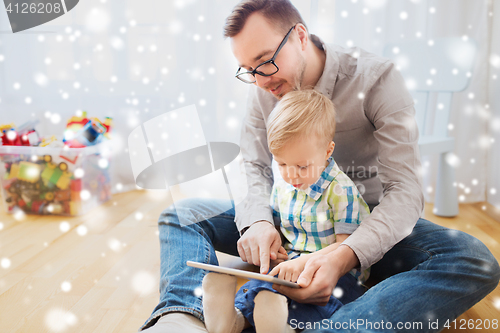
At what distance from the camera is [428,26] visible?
1725 mm

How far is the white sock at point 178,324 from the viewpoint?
2.22ft

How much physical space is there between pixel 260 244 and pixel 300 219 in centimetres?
11

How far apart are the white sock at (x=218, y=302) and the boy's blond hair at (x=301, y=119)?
0.97 feet

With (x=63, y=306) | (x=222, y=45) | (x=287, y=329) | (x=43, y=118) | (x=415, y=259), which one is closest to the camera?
(x=287, y=329)

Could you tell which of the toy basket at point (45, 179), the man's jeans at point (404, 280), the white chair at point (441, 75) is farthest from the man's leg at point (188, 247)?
the white chair at point (441, 75)

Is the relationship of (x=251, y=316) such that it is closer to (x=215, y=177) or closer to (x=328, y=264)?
(x=328, y=264)

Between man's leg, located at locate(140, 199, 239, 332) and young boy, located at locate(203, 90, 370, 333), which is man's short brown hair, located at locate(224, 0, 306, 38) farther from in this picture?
man's leg, located at locate(140, 199, 239, 332)

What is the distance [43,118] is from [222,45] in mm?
1080

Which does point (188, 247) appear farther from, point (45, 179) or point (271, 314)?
point (45, 179)

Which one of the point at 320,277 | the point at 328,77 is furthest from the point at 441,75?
the point at 320,277

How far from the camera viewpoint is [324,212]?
852mm

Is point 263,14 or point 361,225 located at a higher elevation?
point 263,14

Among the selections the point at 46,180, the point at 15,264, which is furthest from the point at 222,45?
the point at 15,264

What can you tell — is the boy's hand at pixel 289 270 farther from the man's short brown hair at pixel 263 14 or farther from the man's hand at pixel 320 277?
the man's short brown hair at pixel 263 14
